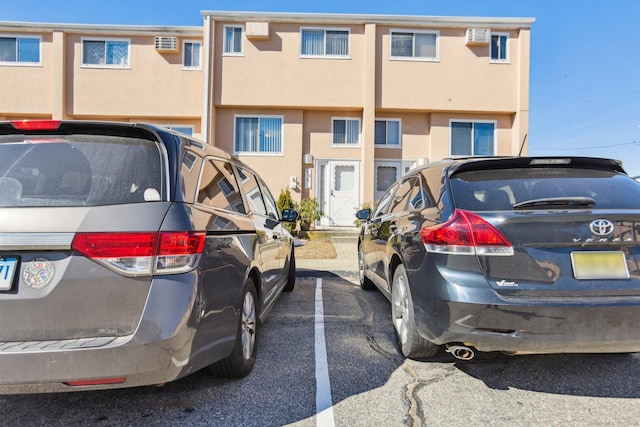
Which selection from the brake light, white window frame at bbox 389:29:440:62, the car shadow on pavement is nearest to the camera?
the brake light

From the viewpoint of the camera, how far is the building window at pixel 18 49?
12.8 m

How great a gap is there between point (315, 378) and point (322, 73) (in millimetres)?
11341

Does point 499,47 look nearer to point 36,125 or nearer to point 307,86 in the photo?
point 307,86

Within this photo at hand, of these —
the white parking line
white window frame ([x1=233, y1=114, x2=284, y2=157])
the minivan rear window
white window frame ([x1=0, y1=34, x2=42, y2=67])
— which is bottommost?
the white parking line

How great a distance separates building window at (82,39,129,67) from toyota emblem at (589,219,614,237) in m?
14.4

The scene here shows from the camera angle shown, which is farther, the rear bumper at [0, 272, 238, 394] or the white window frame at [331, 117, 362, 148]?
the white window frame at [331, 117, 362, 148]

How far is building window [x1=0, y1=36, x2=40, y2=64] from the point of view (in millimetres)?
12781

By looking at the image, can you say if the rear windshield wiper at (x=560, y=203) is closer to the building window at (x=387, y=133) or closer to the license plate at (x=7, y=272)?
the license plate at (x=7, y=272)

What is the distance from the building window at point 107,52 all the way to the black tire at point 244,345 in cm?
1298

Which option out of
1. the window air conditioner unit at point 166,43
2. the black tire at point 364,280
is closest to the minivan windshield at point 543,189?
the black tire at point 364,280

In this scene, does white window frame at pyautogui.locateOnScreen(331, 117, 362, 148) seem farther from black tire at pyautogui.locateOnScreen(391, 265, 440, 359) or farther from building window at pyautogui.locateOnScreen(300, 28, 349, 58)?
black tire at pyautogui.locateOnScreen(391, 265, 440, 359)

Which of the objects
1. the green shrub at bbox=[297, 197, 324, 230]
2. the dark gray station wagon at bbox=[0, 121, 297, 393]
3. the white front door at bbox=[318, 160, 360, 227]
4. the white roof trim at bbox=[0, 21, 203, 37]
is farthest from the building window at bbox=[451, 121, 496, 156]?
the dark gray station wagon at bbox=[0, 121, 297, 393]

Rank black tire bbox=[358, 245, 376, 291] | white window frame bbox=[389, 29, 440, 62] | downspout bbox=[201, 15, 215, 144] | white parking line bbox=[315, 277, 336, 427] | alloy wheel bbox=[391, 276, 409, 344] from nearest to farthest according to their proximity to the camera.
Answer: white parking line bbox=[315, 277, 336, 427], alloy wheel bbox=[391, 276, 409, 344], black tire bbox=[358, 245, 376, 291], downspout bbox=[201, 15, 215, 144], white window frame bbox=[389, 29, 440, 62]

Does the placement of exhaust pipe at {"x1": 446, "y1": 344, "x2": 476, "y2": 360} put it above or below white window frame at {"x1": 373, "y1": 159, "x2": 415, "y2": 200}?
below
